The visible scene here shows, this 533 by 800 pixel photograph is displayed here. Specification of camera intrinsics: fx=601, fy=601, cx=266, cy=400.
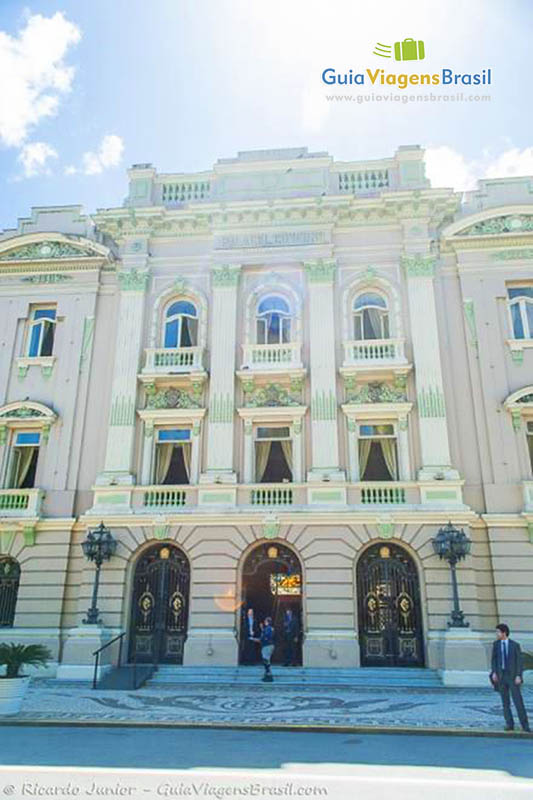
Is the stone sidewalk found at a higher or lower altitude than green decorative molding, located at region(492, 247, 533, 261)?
lower

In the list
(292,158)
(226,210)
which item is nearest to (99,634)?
(226,210)

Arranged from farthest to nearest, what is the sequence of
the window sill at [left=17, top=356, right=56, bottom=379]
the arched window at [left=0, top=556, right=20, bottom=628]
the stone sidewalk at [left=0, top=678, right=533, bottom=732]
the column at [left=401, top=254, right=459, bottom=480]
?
the window sill at [left=17, top=356, right=56, bottom=379], the arched window at [left=0, top=556, right=20, bottom=628], the column at [left=401, top=254, right=459, bottom=480], the stone sidewalk at [left=0, top=678, right=533, bottom=732]

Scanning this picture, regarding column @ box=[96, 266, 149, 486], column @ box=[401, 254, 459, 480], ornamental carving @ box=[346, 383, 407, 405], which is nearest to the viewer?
column @ box=[401, 254, 459, 480]

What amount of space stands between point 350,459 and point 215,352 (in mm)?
5630

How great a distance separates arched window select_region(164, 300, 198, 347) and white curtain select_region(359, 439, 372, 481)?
6604mm

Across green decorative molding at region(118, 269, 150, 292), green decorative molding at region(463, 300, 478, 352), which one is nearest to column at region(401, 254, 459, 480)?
green decorative molding at region(463, 300, 478, 352)

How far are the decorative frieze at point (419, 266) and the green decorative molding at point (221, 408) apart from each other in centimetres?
740

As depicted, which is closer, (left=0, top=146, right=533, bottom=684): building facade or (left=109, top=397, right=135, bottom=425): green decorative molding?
(left=0, top=146, right=533, bottom=684): building facade

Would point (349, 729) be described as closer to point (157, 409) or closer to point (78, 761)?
point (78, 761)

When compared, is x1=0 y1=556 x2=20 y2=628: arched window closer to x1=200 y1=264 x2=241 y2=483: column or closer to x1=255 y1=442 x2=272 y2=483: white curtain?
x1=200 y1=264 x2=241 y2=483: column

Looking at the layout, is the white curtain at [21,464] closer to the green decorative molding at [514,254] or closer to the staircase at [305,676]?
the staircase at [305,676]

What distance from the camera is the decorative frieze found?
65.9ft

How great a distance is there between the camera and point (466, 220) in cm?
2047

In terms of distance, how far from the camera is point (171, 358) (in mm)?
20156
